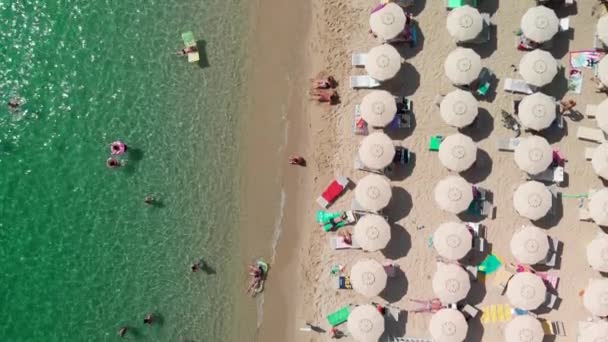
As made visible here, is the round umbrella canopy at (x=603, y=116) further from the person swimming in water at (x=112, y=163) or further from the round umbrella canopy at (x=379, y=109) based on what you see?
the person swimming in water at (x=112, y=163)

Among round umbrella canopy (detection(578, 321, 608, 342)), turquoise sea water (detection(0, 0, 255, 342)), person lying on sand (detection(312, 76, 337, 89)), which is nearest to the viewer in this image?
round umbrella canopy (detection(578, 321, 608, 342))

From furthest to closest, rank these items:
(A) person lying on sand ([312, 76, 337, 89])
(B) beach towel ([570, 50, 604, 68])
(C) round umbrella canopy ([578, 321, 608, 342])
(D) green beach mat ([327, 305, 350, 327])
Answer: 1. (A) person lying on sand ([312, 76, 337, 89])
2. (D) green beach mat ([327, 305, 350, 327])
3. (B) beach towel ([570, 50, 604, 68])
4. (C) round umbrella canopy ([578, 321, 608, 342])

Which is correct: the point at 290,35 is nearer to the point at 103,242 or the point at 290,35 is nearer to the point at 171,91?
the point at 171,91

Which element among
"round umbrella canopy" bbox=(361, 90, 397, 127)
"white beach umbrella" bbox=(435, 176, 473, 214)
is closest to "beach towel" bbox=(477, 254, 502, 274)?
"white beach umbrella" bbox=(435, 176, 473, 214)

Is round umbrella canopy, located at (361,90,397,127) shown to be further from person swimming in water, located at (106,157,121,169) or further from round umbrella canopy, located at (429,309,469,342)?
person swimming in water, located at (106,157,121,169)

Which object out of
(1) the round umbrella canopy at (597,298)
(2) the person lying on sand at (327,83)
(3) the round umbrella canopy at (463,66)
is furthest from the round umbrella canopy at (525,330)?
(2) the person lying on sand at (327,83)

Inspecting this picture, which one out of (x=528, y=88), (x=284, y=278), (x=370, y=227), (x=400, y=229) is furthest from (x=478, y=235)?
(x=284, y=278)
